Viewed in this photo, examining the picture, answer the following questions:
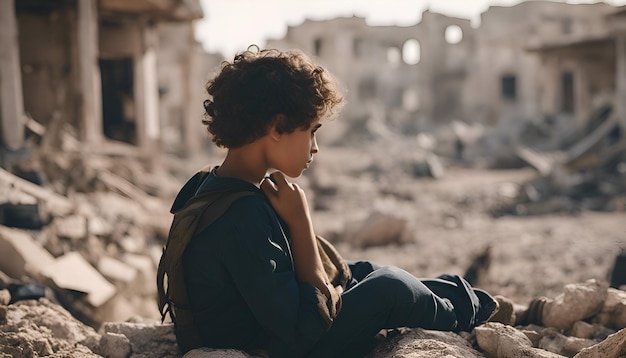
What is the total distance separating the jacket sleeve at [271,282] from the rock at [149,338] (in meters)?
0.66

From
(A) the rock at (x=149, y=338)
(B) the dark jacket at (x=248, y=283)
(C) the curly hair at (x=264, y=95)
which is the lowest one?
(A) the rock at (x=149, y=338)

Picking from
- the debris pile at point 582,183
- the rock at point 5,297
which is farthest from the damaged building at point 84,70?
the debris pile at point 582,183

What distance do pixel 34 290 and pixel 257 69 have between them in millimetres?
1868

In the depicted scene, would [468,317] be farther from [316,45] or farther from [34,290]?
[316,45]

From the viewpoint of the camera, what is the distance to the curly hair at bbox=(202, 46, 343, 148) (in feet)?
7.47

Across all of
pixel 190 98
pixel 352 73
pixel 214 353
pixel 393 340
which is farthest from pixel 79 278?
pixel 352 73

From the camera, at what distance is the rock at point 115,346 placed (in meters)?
2.66

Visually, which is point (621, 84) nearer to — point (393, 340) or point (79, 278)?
point (79, 278)

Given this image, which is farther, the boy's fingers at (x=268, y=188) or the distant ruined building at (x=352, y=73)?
the distant ruined building at (x=352, y=73)

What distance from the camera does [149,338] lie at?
2832 mm

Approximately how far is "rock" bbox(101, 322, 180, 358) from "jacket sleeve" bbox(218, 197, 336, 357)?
655mm

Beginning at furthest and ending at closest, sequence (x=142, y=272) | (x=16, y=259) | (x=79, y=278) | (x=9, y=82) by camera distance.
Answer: (x=9, y=82) < (x=142, y=272) < (x=79, y=278) < (x=16, y=259)

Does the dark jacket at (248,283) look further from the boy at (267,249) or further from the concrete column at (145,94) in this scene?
the concrete column at (145,94)

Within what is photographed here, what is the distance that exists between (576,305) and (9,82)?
6219 mm
